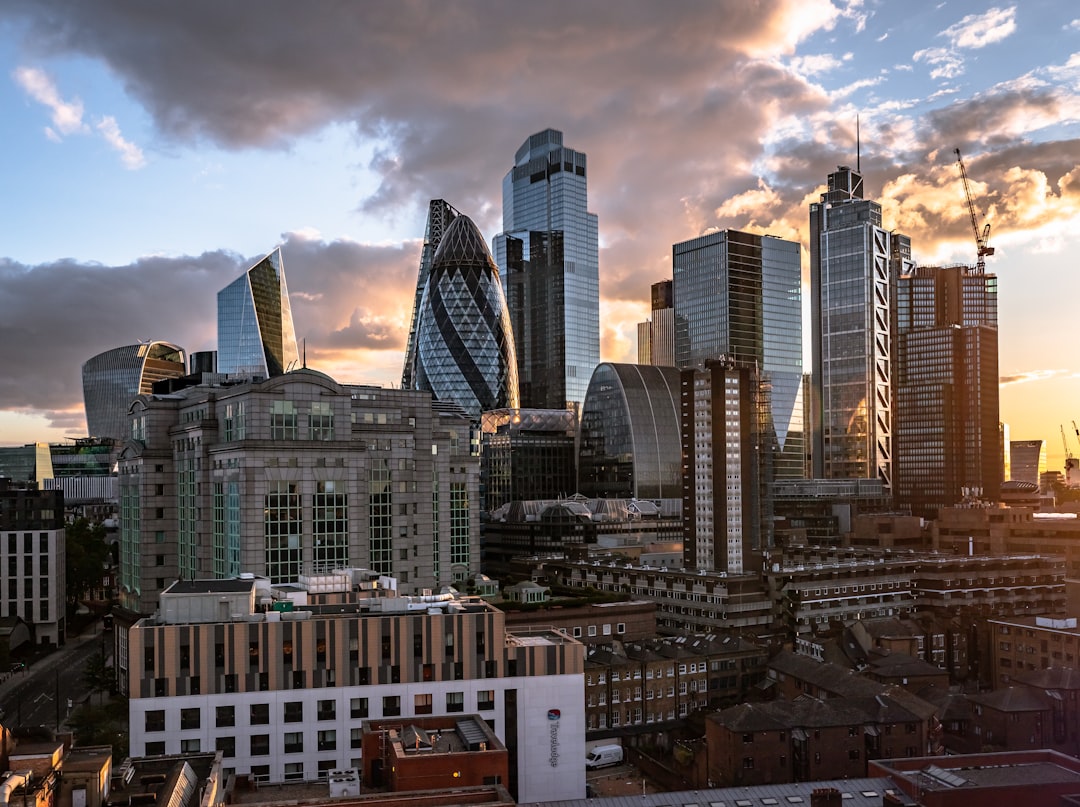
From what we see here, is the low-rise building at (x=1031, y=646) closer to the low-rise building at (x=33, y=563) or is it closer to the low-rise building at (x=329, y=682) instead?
the low-rise building at (x=329, y=682)

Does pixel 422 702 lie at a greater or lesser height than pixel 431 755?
lesser

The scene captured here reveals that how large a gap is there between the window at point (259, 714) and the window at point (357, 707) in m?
5.10

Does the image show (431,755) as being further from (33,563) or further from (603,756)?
(33,563)

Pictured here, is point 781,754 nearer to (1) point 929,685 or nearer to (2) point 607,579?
(1) point 929,685

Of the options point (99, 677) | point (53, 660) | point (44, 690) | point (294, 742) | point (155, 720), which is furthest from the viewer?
point (53, 660)

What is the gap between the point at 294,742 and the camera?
62.8m

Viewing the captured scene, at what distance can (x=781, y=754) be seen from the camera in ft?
250

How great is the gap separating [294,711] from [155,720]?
816 centimetres

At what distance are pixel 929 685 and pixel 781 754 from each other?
26.4m

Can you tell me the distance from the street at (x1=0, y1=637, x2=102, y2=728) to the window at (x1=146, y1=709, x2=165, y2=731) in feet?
94.0

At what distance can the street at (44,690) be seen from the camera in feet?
305

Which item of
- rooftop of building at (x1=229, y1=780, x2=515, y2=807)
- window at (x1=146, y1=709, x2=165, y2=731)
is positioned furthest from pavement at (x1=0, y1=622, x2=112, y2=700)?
rooftop of building at (x1=229, y1=780, x2=515, y2=807)

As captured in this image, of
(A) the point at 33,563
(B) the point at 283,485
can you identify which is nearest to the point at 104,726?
(B) the point at 283,485

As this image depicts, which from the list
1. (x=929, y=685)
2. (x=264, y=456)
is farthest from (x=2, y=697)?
(x=929, y=685)
